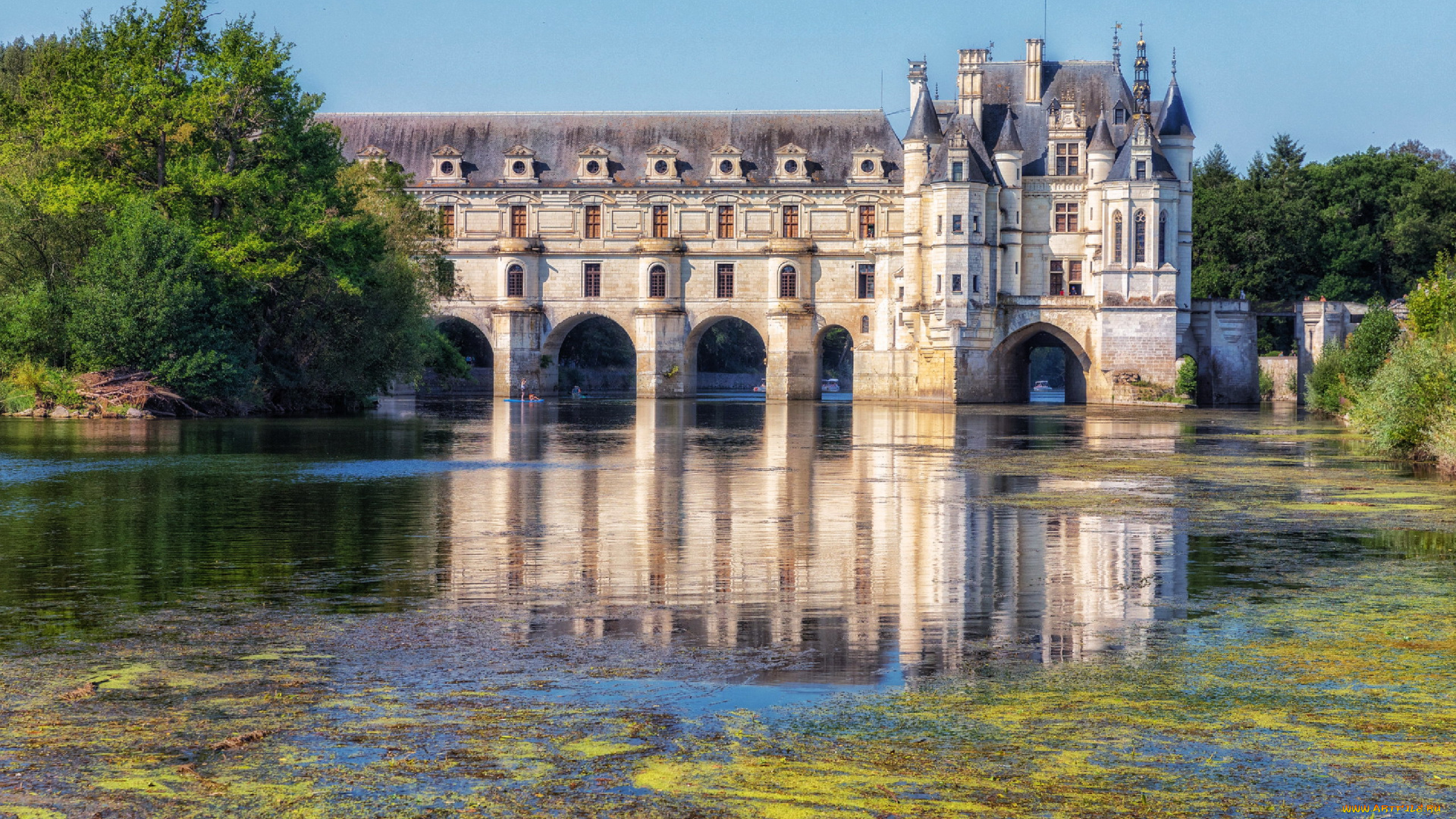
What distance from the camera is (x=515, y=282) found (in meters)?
69.1

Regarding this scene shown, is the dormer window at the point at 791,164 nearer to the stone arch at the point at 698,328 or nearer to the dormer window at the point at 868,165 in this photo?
the dormer window at the point at 868,165

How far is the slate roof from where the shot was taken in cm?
6912

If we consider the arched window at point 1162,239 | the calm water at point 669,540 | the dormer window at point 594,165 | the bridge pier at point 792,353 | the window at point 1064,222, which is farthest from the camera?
the dormer window at point 594,165

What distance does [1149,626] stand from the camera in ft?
31.4

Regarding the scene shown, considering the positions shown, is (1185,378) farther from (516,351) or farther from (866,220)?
(516,351)

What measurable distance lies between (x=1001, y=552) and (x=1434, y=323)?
803 inches

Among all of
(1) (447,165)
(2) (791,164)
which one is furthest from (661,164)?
(1) (447,165)

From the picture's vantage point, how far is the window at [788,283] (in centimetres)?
6831

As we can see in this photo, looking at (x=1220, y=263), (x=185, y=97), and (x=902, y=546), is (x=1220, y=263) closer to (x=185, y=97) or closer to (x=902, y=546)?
(x=185, y=97)

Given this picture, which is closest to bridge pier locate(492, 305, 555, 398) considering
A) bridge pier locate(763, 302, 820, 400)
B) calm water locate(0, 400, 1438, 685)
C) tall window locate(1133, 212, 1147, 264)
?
bridge pier locate(763, 302, 820, 400)

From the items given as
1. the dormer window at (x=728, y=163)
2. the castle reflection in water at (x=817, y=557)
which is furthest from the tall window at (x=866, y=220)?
the castle reflection in water at (x=817, y=557)

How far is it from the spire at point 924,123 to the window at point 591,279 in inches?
613

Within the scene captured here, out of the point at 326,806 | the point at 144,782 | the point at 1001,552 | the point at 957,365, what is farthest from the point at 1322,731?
the point at 957,365

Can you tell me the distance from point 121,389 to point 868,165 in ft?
125
